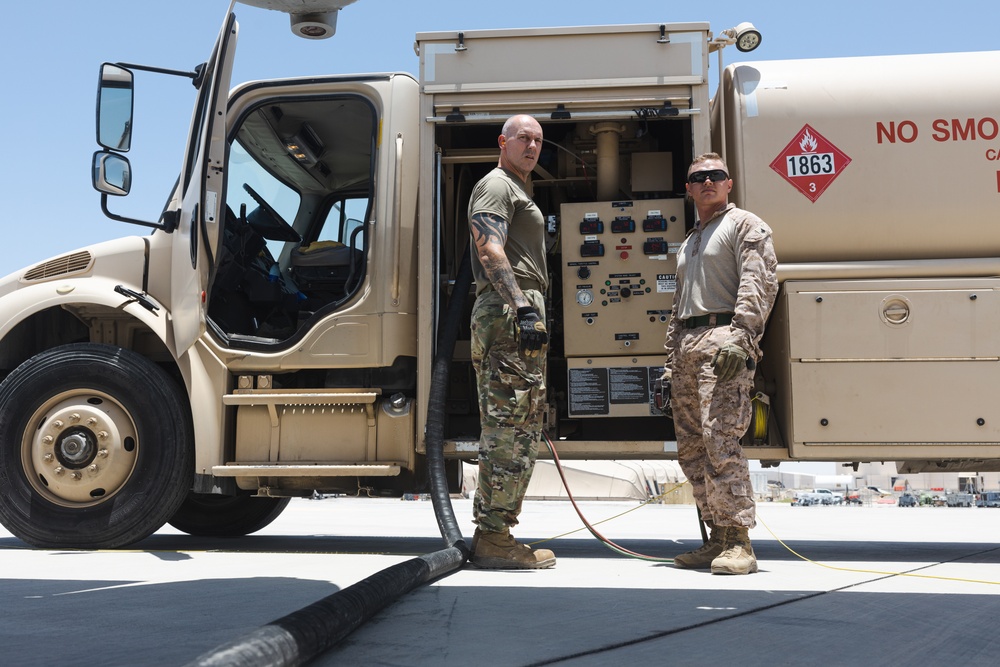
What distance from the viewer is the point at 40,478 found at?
504 centimetres

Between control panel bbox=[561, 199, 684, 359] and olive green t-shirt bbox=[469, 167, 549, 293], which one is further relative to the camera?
control panel bbox=[561, 199, 684, 359]

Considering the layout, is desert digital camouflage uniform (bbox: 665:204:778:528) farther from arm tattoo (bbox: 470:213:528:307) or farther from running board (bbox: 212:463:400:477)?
running board (bbox: 212:463:400:477)

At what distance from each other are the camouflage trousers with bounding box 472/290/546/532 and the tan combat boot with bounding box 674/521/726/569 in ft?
2.61

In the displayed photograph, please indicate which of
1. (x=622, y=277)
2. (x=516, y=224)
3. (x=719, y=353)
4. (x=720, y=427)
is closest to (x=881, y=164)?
(x=622, y=277)

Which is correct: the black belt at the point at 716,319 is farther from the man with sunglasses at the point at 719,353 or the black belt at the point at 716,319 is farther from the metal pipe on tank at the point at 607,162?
the metal pipe on tank at the point at 607,162

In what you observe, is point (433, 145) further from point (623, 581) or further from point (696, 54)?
point (623, 581)

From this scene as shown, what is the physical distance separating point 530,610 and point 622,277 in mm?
2620

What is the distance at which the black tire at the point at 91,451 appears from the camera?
494 centimetres

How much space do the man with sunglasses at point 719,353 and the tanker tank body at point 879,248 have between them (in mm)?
687

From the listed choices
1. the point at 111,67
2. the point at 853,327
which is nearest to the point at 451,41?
the point at 111,67

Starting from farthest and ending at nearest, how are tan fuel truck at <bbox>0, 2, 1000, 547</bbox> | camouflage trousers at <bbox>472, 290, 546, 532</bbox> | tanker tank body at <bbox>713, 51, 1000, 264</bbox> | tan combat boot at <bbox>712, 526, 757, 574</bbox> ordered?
tanker tank body at <bbox>713, 51, 1000, 264</bbox> → tan fuel truck at <bbox>0, 2, 1000, 547</bbox> → camouflage trousers at <bbox>472, 290, 546, 532</bbox> → tan combat boot at <bbox>712, 526, 757, 574</bbox>

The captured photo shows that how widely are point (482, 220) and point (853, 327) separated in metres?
2.05

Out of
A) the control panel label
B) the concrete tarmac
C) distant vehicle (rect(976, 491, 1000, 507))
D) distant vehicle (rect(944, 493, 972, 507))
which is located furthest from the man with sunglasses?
distant vehicle (rect(976, 491, 1000, 507))

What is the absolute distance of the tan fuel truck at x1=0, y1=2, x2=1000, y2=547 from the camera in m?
4.77
